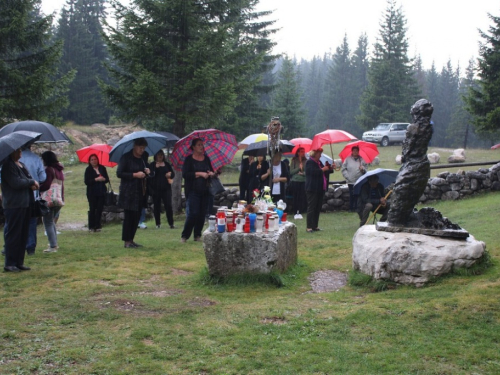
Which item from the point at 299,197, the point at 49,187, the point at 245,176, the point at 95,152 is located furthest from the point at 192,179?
the point at 299,197

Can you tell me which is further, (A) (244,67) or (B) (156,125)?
(B) (156,125)

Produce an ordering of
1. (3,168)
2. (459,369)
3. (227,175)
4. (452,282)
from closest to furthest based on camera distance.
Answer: (459,369)
(452,282)
(3,168)
(227,175)

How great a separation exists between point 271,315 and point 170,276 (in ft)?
7.94

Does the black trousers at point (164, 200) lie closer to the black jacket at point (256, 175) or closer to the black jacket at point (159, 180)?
the black jacket at point (159, 180)

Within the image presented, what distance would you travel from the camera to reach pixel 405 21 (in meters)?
41.6

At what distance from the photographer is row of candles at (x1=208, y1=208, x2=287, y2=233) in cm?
659

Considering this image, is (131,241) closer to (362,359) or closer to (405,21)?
(362,359)

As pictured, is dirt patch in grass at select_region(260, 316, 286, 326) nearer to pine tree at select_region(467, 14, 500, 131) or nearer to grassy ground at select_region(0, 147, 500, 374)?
grassy ground at select_region(0, 147, 500, 374)

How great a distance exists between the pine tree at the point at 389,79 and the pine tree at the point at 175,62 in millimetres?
26285

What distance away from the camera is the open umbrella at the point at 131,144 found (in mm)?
8906

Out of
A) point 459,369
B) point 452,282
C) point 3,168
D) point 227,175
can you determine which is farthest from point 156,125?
point 459,369

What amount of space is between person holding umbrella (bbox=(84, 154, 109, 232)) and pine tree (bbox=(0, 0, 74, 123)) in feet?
16.1

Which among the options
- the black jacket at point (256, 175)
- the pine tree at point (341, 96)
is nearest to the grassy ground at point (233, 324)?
the black jacket at point (256, 175)

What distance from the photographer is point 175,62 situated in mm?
14914
